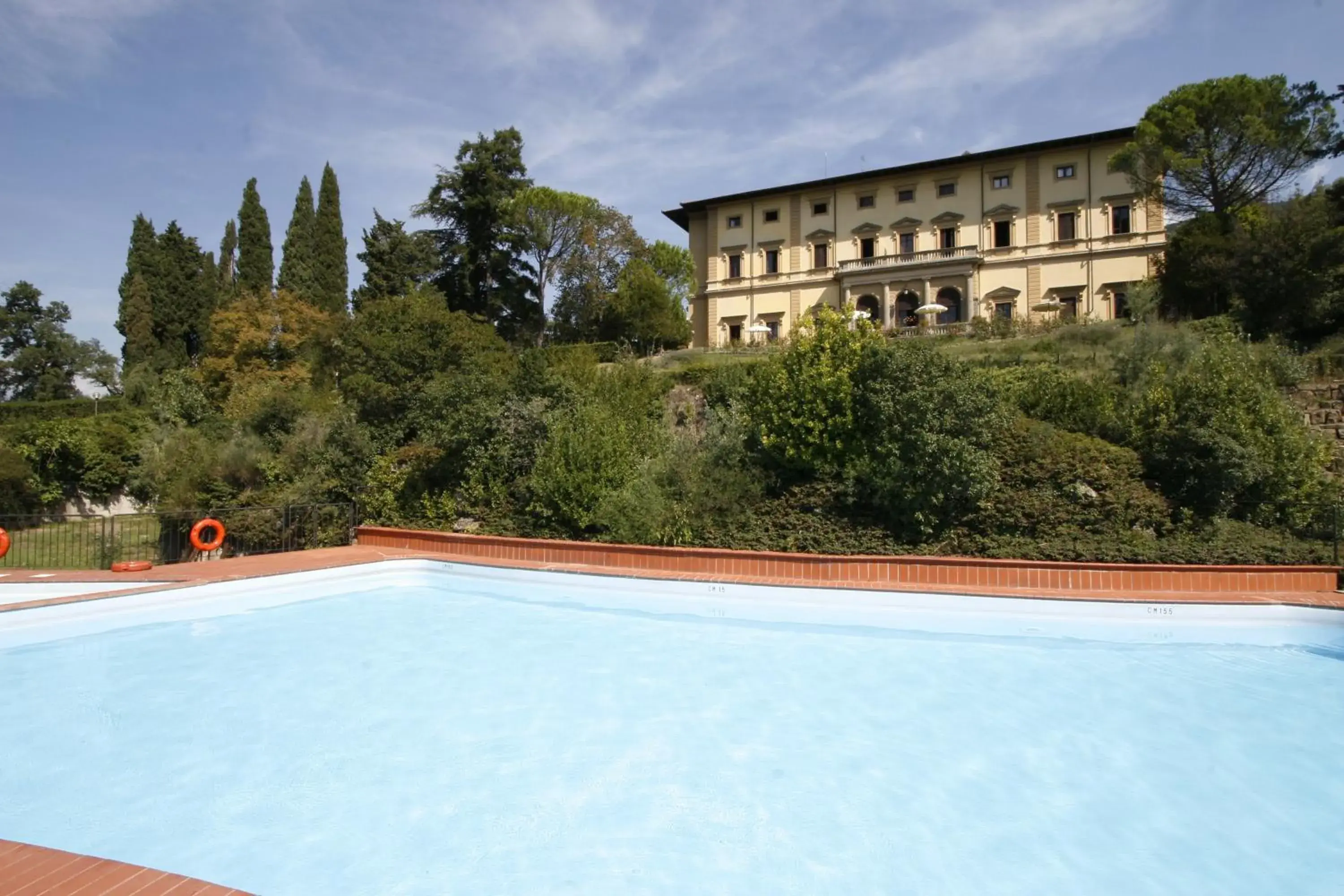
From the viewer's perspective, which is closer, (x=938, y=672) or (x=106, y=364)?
(x=938, y=672)

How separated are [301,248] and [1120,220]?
40.1 m

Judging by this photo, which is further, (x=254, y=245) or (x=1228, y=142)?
(x=254, y=245)

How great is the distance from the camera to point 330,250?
39.9 m

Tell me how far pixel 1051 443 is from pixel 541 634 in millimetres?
7505

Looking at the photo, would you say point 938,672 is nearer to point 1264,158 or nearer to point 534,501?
point 534,501

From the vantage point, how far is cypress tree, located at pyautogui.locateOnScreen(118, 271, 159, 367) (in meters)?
38.6

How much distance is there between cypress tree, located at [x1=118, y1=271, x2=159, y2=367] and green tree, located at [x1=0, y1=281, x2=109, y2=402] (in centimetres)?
952

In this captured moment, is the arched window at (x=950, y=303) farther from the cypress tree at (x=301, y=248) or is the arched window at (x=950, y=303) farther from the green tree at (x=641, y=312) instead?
the cypress tree at (x=301, y=248)

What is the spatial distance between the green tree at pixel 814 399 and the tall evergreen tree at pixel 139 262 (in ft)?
133

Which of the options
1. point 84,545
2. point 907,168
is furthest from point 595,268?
point 84,545

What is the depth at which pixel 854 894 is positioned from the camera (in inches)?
135

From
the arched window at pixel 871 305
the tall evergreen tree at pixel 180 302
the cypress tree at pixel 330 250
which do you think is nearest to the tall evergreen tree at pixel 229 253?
the tall evergreen tree at pixel 180 302

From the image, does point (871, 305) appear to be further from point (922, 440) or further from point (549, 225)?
point (922, 440)

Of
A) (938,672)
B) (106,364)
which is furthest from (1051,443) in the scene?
(106,364)
